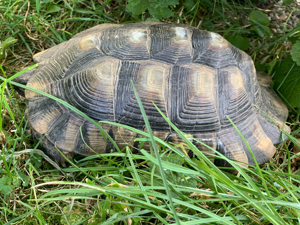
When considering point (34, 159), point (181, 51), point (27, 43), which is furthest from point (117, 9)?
point (34, 159)

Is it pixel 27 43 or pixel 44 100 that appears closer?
pixel 44 100

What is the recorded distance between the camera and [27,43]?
2.87 meters

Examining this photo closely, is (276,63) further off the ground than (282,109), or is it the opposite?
(276,63)

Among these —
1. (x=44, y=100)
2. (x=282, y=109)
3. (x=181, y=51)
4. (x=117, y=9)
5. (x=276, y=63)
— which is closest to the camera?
(x=181, y=51)

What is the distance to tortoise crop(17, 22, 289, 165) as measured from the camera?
6.55 feet

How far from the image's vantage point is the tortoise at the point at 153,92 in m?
2.00

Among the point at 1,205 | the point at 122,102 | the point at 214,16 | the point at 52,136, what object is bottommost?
the point at 1,205

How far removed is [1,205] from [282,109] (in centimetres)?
263

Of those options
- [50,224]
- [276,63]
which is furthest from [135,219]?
[276,63]

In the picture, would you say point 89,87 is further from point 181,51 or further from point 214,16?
point 214,16

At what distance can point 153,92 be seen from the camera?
1.97 metres

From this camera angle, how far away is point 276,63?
9.07ft

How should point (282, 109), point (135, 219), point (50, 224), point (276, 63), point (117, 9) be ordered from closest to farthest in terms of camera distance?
point (135, 219) < point (50, 224) < point (282, 109) < point (276, 63) < point (117, 9)

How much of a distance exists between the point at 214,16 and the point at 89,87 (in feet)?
6.42
